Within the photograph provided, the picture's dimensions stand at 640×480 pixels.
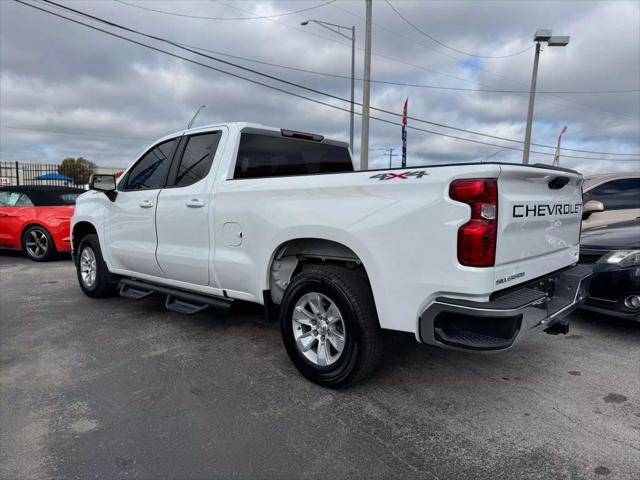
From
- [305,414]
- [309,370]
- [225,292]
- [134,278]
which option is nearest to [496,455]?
[305,414]

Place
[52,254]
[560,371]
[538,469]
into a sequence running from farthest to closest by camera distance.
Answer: [52,254]
[560,371]
[538,469]

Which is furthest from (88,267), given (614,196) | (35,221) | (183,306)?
(614,196)

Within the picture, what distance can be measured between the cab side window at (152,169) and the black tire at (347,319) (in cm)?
217

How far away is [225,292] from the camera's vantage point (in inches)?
161

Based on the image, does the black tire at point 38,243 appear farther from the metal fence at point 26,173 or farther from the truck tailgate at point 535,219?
the metal fence at point 26,173

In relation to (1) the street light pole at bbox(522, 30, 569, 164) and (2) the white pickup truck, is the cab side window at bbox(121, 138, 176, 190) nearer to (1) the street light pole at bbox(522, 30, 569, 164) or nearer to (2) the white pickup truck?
(2) the white pickup truck

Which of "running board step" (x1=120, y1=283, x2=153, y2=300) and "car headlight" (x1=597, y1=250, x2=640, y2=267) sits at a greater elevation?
"car headlight" (x1=597, y1=250, x2=640, y2=267)

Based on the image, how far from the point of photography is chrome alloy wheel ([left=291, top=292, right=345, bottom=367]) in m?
3.31

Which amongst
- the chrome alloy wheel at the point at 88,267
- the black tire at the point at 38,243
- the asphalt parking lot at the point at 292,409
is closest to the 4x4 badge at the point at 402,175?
the asphalt parking lot at the point at 292,409

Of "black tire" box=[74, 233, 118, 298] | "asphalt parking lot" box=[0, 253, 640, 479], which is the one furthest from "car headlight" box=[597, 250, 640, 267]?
"black tire" box=[74, 233, 118, 298]

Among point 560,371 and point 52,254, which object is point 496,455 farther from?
point 52,254

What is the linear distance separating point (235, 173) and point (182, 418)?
207 cm

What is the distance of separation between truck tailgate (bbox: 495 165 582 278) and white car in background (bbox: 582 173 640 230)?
3776 millimetres

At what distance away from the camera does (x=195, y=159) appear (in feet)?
14.6
